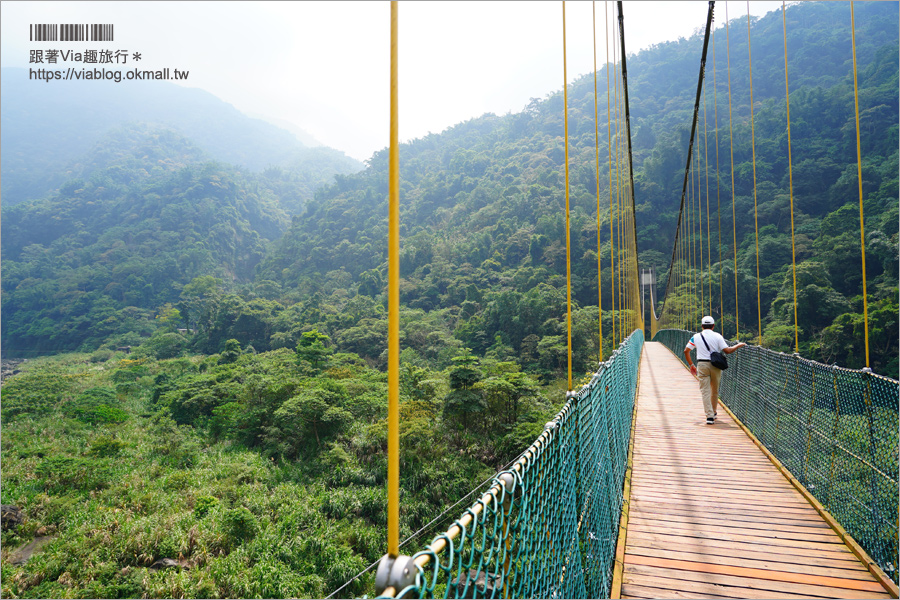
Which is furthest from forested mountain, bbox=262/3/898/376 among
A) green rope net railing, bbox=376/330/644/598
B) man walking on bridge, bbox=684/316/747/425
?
green rope net railing, bbox=376/330/644/598

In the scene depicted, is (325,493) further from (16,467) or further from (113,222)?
(113,222)

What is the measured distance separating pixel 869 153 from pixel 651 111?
2840 cm

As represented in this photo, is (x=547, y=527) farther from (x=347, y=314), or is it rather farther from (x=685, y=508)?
(x=347, y=314)

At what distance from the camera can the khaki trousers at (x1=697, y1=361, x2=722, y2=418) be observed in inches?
149

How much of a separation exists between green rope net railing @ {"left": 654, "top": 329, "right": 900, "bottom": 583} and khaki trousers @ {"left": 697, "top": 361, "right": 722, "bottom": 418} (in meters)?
0.27

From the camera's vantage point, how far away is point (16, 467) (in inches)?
555

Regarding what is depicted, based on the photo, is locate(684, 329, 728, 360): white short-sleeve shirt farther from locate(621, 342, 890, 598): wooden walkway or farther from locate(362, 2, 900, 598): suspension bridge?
locate(621, 342, 890, 598): wooden walkway

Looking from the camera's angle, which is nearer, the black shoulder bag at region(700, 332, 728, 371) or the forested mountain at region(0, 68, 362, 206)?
the black shoulder bag at region(700, 332, 728, 371)

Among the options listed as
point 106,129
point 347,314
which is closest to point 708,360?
point 347,314

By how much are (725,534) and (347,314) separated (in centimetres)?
2518

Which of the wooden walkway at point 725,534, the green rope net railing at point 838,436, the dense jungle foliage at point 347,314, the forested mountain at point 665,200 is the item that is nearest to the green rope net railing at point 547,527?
the wooden walkway at point 725,534

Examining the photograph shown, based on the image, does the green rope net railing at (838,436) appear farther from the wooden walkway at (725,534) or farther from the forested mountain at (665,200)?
the forested mountain at (665,200)

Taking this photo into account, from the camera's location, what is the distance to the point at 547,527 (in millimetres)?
1299

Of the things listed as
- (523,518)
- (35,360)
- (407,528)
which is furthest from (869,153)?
(35,360)
